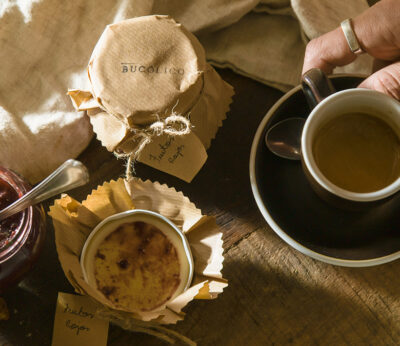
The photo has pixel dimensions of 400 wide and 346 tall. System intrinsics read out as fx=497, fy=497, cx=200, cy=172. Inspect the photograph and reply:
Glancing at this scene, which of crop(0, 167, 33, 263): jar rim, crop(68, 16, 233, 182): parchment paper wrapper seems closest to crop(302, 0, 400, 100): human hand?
crop(68, 16, 233, 182): parchment paper wrapper

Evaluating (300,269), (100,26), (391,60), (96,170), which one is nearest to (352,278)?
(300,269)

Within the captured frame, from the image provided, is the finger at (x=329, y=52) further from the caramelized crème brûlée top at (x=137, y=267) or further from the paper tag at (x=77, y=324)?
the paper tag at (x=77, y=324)

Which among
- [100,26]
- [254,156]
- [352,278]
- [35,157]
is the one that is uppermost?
[100,26]

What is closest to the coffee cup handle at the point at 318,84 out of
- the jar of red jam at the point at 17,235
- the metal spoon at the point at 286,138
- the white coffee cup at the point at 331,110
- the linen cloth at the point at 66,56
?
the white coffee cup at the point at 331,110

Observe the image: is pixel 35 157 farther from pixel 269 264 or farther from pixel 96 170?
pixel 269 264

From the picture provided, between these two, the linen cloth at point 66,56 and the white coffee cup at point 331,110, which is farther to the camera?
the linen cloth at point 66,56

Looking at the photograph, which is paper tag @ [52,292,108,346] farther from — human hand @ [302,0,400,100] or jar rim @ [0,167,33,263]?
human hand @ [302,0,400,100]

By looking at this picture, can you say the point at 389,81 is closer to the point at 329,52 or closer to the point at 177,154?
the point at 329,52
